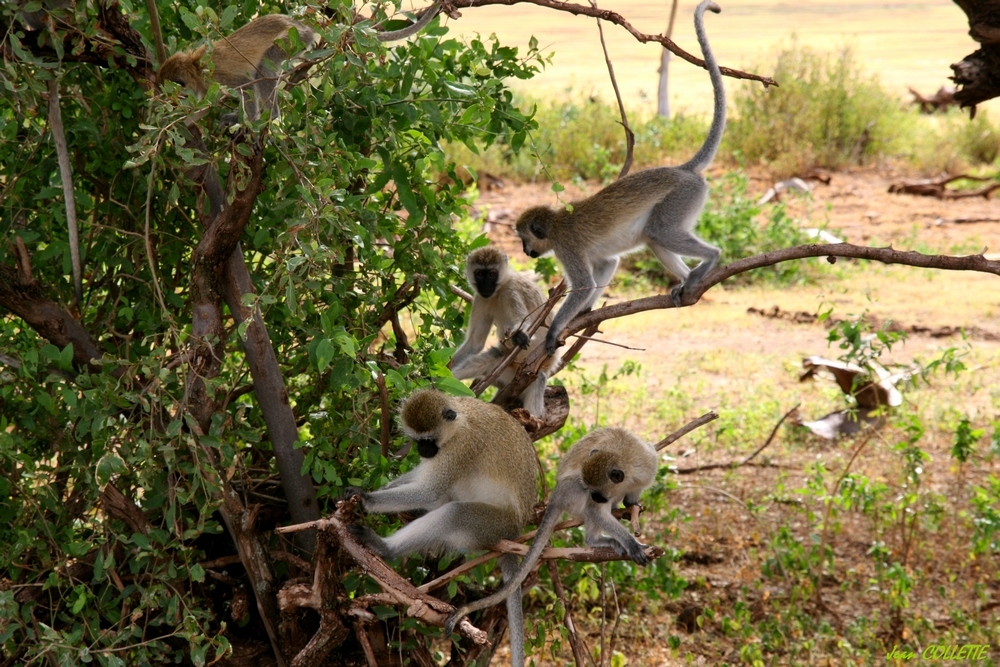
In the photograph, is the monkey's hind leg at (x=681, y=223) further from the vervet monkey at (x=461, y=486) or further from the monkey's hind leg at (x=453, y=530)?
the monkey's hind leg at (x=453, y=530)

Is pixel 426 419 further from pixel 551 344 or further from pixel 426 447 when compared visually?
pixel 551 344

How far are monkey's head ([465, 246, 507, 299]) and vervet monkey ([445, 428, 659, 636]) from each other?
1175 mm

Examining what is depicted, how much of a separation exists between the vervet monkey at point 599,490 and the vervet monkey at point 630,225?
28.6 inches

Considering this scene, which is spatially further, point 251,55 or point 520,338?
point 520,338

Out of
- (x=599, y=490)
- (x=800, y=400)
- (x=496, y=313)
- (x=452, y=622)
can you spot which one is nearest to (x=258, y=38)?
(x=496, y=313)

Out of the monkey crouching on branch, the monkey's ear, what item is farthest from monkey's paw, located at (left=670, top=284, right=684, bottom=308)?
the monkey's ear

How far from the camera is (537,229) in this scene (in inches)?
194

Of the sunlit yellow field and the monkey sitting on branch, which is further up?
the monkey sitting on branch

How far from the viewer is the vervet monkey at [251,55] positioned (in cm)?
356

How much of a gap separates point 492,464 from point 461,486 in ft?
0.46

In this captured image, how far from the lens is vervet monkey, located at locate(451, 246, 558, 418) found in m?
4.68

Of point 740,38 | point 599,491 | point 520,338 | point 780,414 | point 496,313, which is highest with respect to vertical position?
point 520,338

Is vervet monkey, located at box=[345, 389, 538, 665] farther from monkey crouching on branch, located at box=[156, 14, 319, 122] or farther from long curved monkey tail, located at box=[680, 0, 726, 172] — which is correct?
long curved monkey tail, located at box=[680, 0, 726, 172]

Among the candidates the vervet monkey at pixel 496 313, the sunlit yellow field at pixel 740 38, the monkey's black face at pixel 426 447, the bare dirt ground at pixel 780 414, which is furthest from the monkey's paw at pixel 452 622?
the sunlit yellow field at pixel 740 38
